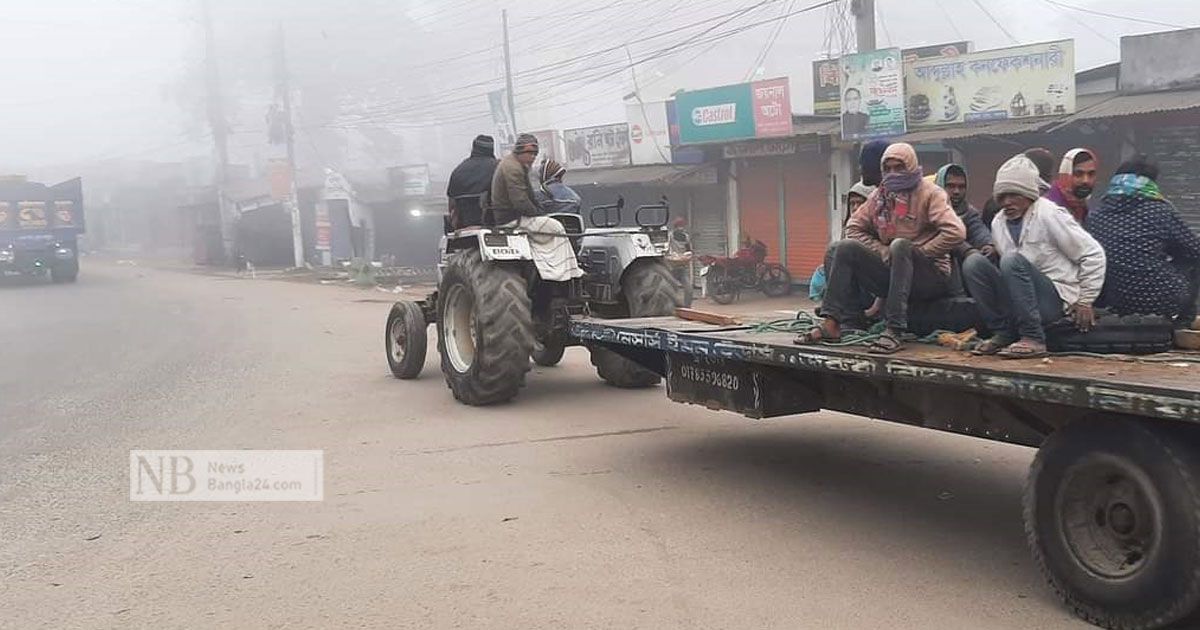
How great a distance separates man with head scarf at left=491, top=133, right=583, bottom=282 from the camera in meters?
8.69

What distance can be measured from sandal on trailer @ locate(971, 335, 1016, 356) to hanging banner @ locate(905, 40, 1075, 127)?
521 inches

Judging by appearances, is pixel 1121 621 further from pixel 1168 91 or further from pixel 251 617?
pixel 1168 91

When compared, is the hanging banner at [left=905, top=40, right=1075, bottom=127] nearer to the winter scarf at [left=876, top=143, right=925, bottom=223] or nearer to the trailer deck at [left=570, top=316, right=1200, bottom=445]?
the trailer deck at [left=570, top=316, right=1200, bottom=445]

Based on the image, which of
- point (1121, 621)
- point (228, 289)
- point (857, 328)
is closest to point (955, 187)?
point (857, 328)

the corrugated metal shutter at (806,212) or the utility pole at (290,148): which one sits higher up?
the utility pole at (290,148)

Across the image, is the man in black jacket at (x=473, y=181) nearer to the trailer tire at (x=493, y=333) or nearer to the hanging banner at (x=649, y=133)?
the trailer tire at (x=493, y=333)

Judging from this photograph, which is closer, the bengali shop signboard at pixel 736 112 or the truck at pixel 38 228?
the bengali shop signboard at pixel 736 112

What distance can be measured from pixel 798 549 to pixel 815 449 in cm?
218

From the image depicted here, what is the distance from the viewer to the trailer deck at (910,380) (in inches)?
144

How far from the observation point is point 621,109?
2475 inches

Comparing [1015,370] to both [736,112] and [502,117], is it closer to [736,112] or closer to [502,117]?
[736,112]

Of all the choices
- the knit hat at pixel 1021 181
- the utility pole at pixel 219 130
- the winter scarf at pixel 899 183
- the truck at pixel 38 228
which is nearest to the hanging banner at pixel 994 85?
the winter scarf at pixel 899 183

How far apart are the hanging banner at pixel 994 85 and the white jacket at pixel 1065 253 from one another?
1277cm

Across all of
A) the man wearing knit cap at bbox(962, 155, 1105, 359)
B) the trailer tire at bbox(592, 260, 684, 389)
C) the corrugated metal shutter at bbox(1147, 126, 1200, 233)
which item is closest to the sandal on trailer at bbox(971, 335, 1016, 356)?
the man wearing knit cap at bbox(962, 155, 1105, 359)
